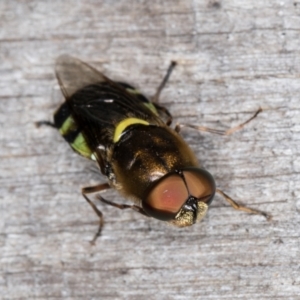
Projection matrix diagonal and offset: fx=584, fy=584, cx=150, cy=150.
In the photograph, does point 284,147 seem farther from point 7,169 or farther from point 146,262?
point 7,169

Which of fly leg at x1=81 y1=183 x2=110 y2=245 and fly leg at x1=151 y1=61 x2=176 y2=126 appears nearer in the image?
fly leg at x1=81 y1=183 x2=110 y2=245

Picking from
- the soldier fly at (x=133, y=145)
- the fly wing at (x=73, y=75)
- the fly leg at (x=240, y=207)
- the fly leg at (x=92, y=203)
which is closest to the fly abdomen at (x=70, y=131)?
the soldier fly at (x=133, y=145)

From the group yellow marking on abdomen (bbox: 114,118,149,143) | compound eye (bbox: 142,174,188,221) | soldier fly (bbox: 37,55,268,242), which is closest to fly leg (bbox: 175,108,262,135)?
soldier fly (bbox: 37,55,268,242)

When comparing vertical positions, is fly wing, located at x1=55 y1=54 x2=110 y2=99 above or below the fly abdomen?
above

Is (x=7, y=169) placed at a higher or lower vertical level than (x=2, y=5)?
lower

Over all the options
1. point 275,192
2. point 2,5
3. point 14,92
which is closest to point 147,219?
point 275,192

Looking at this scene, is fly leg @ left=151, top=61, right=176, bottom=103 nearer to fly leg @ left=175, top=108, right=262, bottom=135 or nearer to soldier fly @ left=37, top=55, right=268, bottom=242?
soldier fly @ left=37, top=55, right=268, bottom=242

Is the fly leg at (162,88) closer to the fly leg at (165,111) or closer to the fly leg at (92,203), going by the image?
the fly leg at (165,111)
